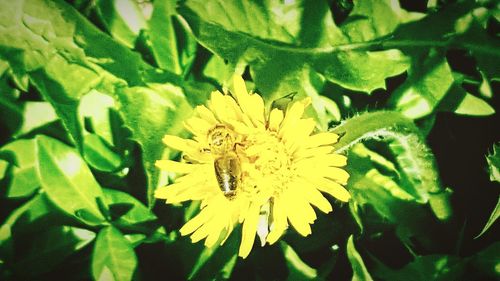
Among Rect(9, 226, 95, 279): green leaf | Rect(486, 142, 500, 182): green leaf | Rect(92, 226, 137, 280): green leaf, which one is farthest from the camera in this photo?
Rect(9, 226, 95, 279): green leaf

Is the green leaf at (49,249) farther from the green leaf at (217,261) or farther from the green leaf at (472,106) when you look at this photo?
the green leaf at (472,106)

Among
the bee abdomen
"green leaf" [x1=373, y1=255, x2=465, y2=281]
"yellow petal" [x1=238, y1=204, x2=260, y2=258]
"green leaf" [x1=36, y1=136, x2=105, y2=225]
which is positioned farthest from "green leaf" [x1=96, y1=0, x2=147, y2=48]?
"green leaf" [x1=373, y1=255, x2=465, y2=281]

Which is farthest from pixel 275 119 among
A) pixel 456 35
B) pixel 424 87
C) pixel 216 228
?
pixel 456 35

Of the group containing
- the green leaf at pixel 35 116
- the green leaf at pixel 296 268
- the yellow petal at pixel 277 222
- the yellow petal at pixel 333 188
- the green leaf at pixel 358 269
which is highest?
the green leaf at pixel 35 116

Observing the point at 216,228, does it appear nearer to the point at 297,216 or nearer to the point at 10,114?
the point at 297,216

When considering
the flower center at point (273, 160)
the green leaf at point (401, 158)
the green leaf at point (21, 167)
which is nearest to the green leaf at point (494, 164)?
the green leaf at point (401, 158)

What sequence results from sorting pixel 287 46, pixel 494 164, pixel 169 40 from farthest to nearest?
pixel 169 40 → pixel 287 46 → pixel 494 164

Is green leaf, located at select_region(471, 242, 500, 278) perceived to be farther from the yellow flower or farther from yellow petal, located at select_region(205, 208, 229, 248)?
yellow petal, located at select_region(205, 208, 229, 248)
